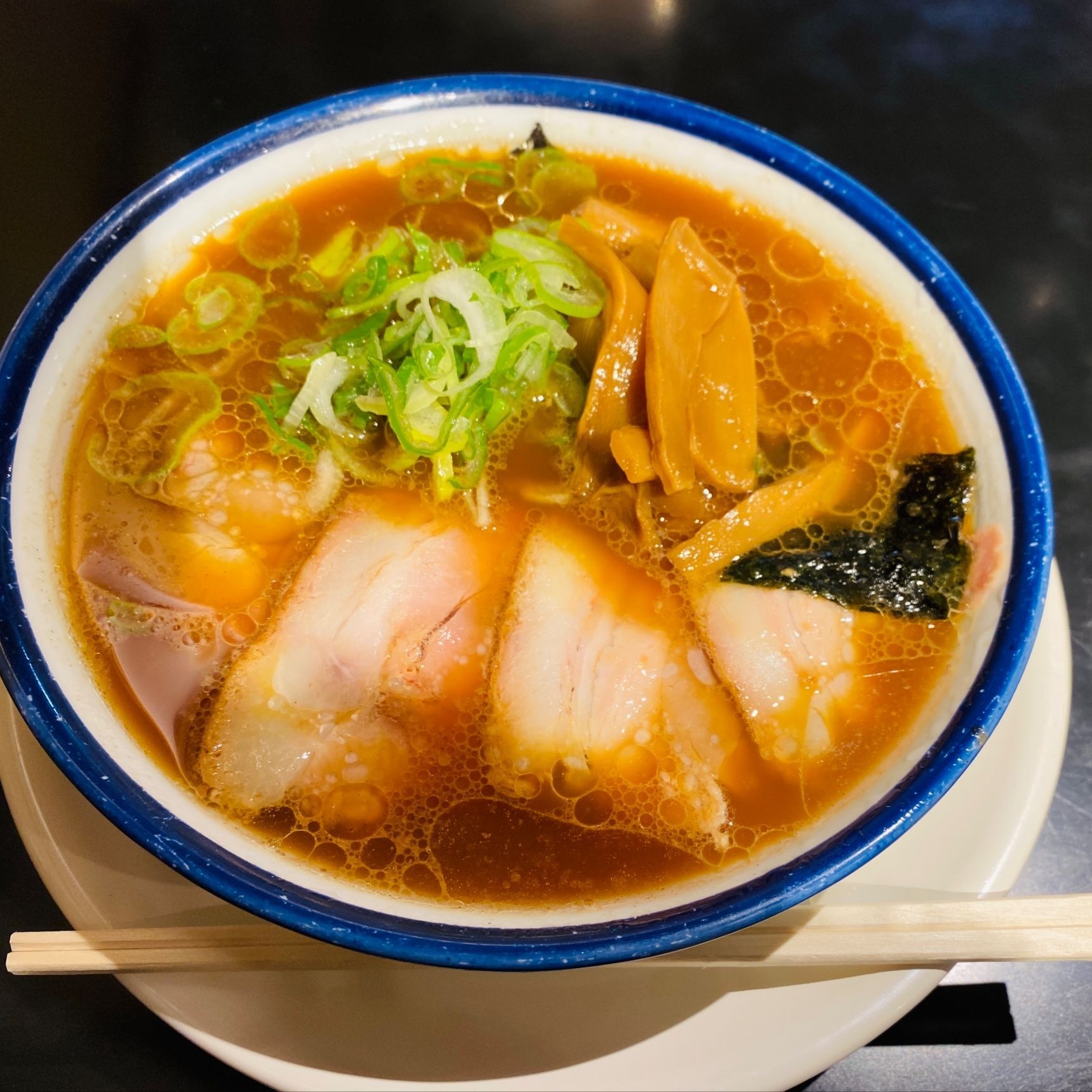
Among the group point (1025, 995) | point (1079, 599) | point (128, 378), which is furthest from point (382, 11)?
point (1025, 995)

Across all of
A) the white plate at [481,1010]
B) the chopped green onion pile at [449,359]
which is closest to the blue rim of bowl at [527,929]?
the white plate at [481,1010]

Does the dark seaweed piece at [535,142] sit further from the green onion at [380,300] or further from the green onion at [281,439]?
the green onion at [281,439]

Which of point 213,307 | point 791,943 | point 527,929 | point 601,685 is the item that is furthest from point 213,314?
point 791,943

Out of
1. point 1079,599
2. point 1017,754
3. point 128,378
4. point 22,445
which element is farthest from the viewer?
point 1079,599

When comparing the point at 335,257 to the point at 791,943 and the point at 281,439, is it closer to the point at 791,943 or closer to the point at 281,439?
the point at 281,439

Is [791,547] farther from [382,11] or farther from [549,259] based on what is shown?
[382,11]
